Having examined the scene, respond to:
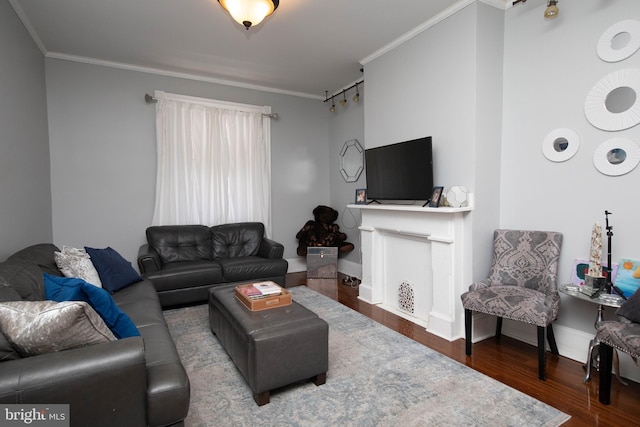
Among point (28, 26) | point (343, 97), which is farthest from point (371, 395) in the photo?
point (28, 26)

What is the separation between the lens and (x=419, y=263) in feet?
10.4

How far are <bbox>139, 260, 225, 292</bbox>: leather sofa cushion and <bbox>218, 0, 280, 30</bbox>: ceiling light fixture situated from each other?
8.02 feet

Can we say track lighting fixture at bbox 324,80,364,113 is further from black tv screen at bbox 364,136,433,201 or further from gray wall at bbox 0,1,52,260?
gray wall at bbox 0,1,52,260

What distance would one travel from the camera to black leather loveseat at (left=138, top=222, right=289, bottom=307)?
3.42m

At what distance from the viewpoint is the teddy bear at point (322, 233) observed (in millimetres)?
4793

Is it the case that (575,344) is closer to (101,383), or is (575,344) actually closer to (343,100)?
(101,383)

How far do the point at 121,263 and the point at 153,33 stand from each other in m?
2.23

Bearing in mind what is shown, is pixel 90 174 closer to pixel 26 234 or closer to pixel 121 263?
pixel 26 234

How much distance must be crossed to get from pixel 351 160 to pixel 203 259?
2484mm

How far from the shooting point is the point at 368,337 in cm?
276

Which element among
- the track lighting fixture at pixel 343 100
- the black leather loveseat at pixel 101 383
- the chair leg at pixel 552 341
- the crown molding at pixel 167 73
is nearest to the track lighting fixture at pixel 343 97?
the track lighting fixture at pixel 343 100

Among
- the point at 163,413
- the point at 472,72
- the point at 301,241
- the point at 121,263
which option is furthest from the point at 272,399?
the point at 301,241

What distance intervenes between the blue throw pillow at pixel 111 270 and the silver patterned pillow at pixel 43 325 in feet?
5.06

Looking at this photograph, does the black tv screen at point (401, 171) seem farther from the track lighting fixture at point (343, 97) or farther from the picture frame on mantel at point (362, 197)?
the track lighting fixture at point (343, 97)
